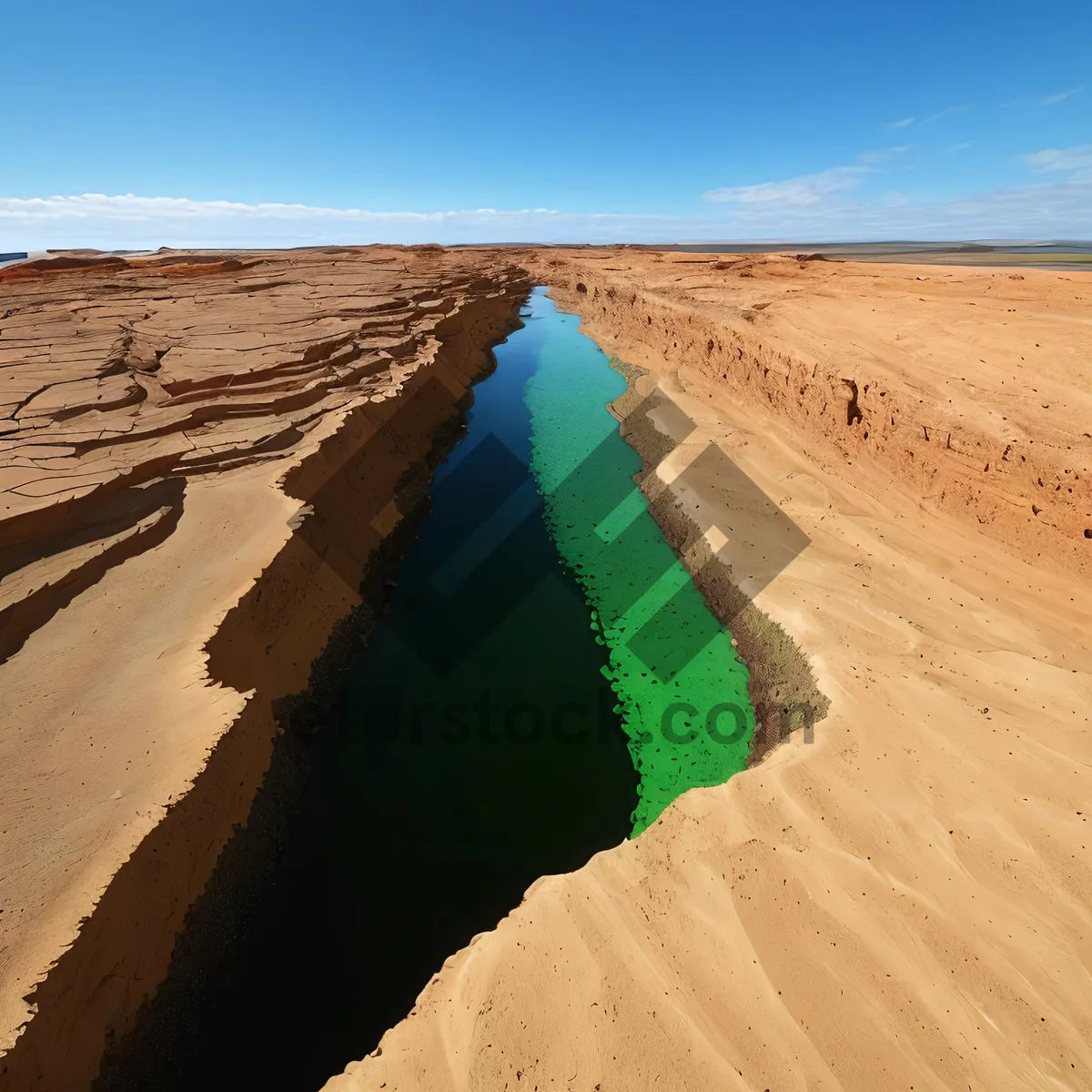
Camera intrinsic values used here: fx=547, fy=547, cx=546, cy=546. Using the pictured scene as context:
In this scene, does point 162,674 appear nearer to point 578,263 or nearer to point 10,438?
point 10,438

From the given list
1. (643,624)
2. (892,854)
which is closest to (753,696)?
(643,624)

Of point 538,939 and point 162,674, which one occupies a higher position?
point 162,674

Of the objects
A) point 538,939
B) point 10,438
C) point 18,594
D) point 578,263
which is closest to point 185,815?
point 538,939

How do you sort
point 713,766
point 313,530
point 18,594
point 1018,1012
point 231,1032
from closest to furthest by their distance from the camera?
point 1018,1012 < point 231,1032 < point 18,594 < point 713,766 < point 313,530
